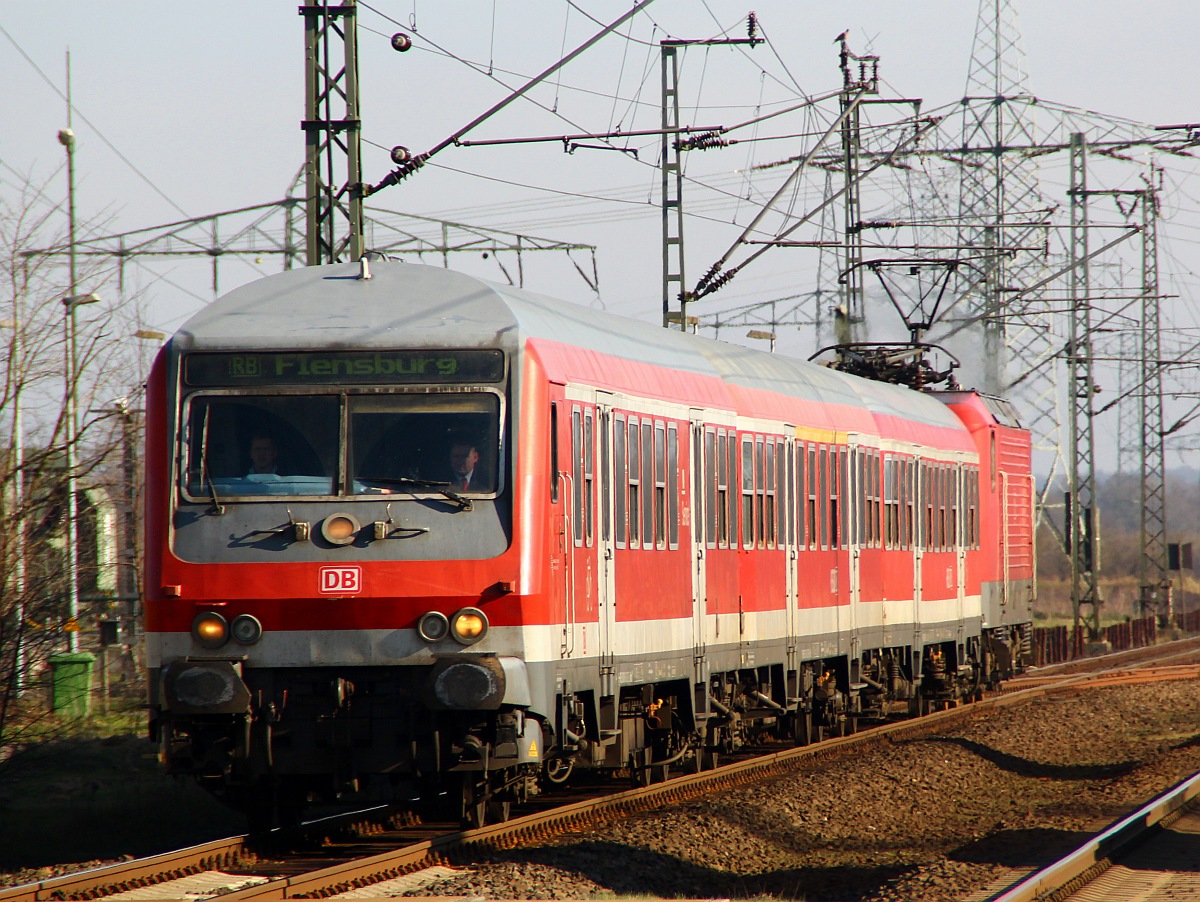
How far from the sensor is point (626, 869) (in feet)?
34.8

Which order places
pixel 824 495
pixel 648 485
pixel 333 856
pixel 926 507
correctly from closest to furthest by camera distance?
pixel 333 856 < pixel 648 485 < pixel 824 495 < pixel 926 507

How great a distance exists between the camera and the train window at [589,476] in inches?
457

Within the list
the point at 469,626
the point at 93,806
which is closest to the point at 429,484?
the point at 469,626

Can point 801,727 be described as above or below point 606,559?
below

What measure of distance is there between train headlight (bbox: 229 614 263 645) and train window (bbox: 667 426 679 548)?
4.00 m

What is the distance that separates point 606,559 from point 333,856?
2692 millimetres

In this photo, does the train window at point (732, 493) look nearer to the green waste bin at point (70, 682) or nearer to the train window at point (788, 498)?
the train window at point (788, 498)

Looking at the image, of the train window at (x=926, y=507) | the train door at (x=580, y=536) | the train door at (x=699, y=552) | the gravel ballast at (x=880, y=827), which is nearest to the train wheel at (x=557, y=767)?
the gravel ballast at (x=880, y=827)

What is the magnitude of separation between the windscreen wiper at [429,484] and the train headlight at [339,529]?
270mm

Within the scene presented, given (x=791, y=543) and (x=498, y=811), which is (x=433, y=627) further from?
(x=791, y=543)

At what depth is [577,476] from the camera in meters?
11.5

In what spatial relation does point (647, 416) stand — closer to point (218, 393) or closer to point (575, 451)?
point (575, 451)

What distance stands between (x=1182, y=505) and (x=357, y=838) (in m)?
188

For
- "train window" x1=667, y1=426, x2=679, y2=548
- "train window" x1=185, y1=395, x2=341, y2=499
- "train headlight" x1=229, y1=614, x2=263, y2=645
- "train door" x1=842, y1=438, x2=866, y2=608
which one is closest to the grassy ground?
"train headlight" x1=229, y1=614, x2=263, y2=645
